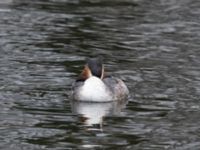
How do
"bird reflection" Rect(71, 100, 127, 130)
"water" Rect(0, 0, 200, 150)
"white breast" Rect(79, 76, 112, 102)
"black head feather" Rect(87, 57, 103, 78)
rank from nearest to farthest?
1. "water" Rect(0, 0, 200, 150)
2. "bird reflection" Rect(71, 100, 127, 130)
3. "white breast" Rect(79, 76, 112, 102)
4. "black head feather" Rect(87, 57, 103, 78)

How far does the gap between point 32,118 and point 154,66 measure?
189 inches

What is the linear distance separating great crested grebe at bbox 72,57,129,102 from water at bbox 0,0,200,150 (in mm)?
254

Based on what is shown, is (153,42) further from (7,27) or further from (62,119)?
(62,119)

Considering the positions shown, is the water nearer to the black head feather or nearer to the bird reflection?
the bird reflection

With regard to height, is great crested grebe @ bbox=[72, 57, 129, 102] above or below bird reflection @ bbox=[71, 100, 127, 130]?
above

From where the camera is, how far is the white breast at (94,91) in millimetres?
16812

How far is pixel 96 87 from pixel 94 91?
4.3 inches

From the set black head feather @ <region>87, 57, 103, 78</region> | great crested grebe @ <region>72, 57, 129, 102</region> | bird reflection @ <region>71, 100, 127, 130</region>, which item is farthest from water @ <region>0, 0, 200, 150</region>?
black head feather @ <region>87, 57, 103, 78</region>

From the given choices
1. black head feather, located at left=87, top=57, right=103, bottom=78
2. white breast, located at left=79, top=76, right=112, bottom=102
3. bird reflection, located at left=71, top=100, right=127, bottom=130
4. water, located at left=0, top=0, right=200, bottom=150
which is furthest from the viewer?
black head feather, located at left=87, top=57, right=103, bottom=78

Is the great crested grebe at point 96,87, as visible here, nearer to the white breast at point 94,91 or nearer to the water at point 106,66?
the white breast at point 94,91

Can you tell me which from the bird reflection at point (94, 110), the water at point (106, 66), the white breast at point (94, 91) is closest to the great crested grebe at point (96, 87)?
the white breast at point (94, 91)

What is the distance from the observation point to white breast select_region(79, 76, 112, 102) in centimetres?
1681

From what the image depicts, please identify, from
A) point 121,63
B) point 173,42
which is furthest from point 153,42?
point 121,63

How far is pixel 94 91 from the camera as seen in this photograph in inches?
663
